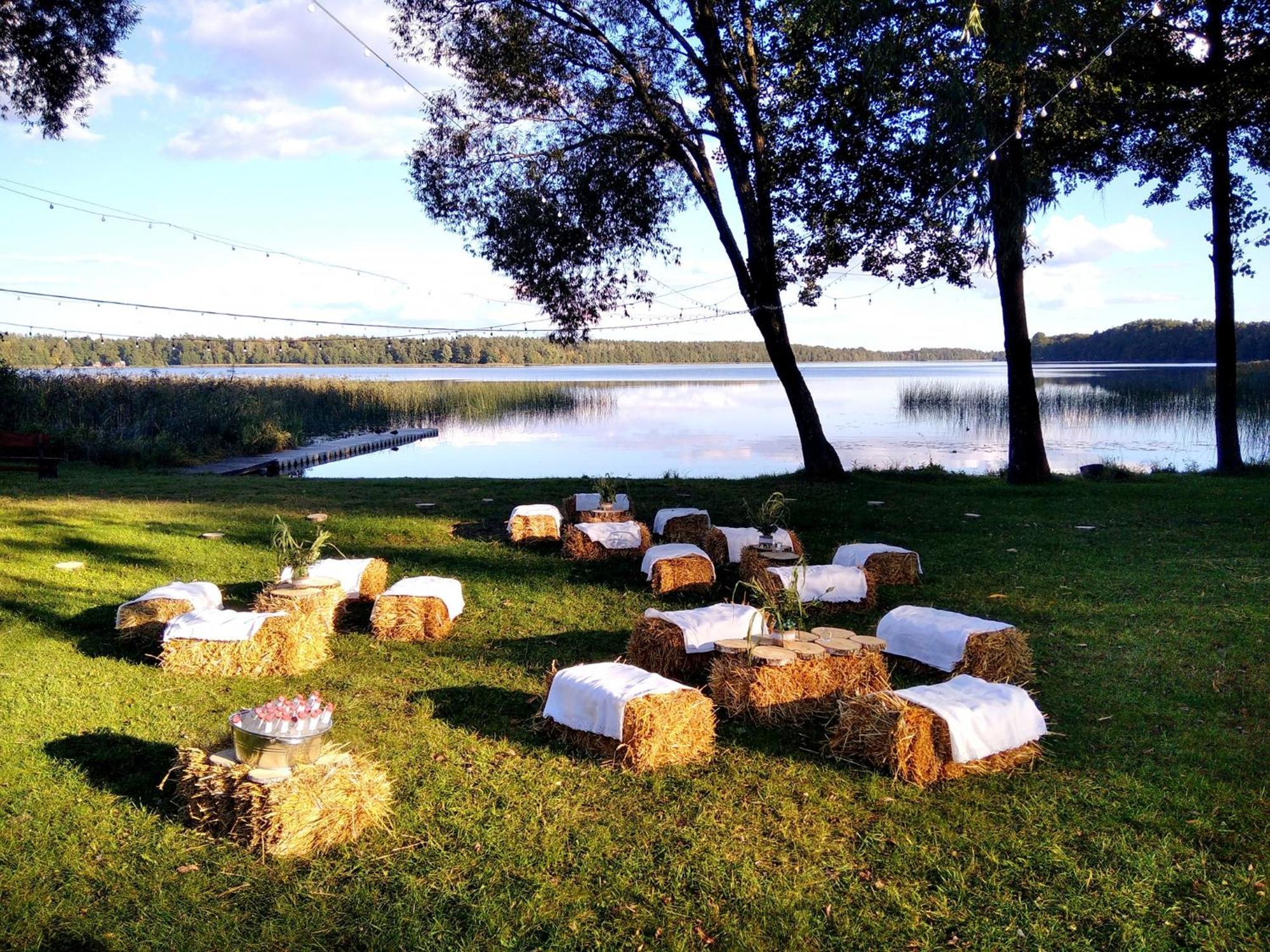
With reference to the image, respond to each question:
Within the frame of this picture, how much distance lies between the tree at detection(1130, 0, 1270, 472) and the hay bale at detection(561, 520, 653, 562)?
12.6 m

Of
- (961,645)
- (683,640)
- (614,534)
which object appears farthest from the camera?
(614,534)

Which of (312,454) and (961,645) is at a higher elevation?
(312,454)

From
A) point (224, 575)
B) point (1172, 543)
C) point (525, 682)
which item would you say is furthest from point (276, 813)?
point (1172, 543)

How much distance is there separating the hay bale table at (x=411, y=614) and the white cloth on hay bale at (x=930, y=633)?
3515 mm

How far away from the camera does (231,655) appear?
696cm

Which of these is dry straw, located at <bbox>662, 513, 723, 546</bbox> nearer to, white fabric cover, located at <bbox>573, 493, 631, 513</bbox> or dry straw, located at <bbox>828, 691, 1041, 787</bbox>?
white fabric cover, located at <bbox>573, 493, 631, 513</bbox>

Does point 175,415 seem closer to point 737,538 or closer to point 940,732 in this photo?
point 737,538

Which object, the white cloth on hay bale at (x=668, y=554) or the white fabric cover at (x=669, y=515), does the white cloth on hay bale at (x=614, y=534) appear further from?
the white cloth on hay bale at (x=668, y=554)

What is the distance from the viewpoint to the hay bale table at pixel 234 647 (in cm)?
694

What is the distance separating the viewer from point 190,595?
783 centimetres

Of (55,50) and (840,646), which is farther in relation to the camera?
(55,50)

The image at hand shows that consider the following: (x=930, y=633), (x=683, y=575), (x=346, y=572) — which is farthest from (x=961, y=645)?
(x=346, y=572)

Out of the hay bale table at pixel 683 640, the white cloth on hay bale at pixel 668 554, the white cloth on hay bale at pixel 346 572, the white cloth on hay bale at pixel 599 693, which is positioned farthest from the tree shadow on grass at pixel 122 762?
the white cloth on hay bale at pixel 668 554

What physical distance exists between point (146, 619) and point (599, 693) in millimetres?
4121
